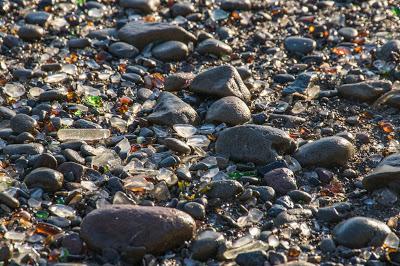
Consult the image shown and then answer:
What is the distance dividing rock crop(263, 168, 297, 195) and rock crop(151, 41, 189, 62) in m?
2.02

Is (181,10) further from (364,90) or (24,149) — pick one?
(24,149)

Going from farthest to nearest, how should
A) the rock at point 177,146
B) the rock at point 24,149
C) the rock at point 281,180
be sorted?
1. the rock at point 177,146
2. the rock at point 24,149
3. the rock at point 281,180

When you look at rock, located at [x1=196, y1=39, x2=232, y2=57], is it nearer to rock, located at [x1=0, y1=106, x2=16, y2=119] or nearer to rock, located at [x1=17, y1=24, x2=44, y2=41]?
rock, located at [x1=17, y1=24, x2=44, y2=41]

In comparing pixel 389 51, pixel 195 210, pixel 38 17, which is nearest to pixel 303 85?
pixel 389 51

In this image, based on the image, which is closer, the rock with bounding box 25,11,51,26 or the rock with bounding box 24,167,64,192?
the rock with bounding box 24,167,64,192

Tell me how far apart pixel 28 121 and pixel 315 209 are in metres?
2.03

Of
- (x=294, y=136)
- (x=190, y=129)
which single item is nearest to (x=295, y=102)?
(x=294, y=136)

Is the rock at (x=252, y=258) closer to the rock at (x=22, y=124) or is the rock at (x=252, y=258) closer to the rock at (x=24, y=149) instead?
the rock at (x=24, y=149)

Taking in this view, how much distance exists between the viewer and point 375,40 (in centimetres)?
657

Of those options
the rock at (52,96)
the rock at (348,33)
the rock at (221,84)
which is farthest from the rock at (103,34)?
the rock at (348,33)

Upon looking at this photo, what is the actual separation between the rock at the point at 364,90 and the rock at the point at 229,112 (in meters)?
0.90

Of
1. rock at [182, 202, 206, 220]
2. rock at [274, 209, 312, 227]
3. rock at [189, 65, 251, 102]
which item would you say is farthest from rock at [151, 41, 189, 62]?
rock at [274, 209, 312, 227]

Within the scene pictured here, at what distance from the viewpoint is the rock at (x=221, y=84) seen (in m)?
5.16

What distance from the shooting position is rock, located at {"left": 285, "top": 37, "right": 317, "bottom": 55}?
627cm
